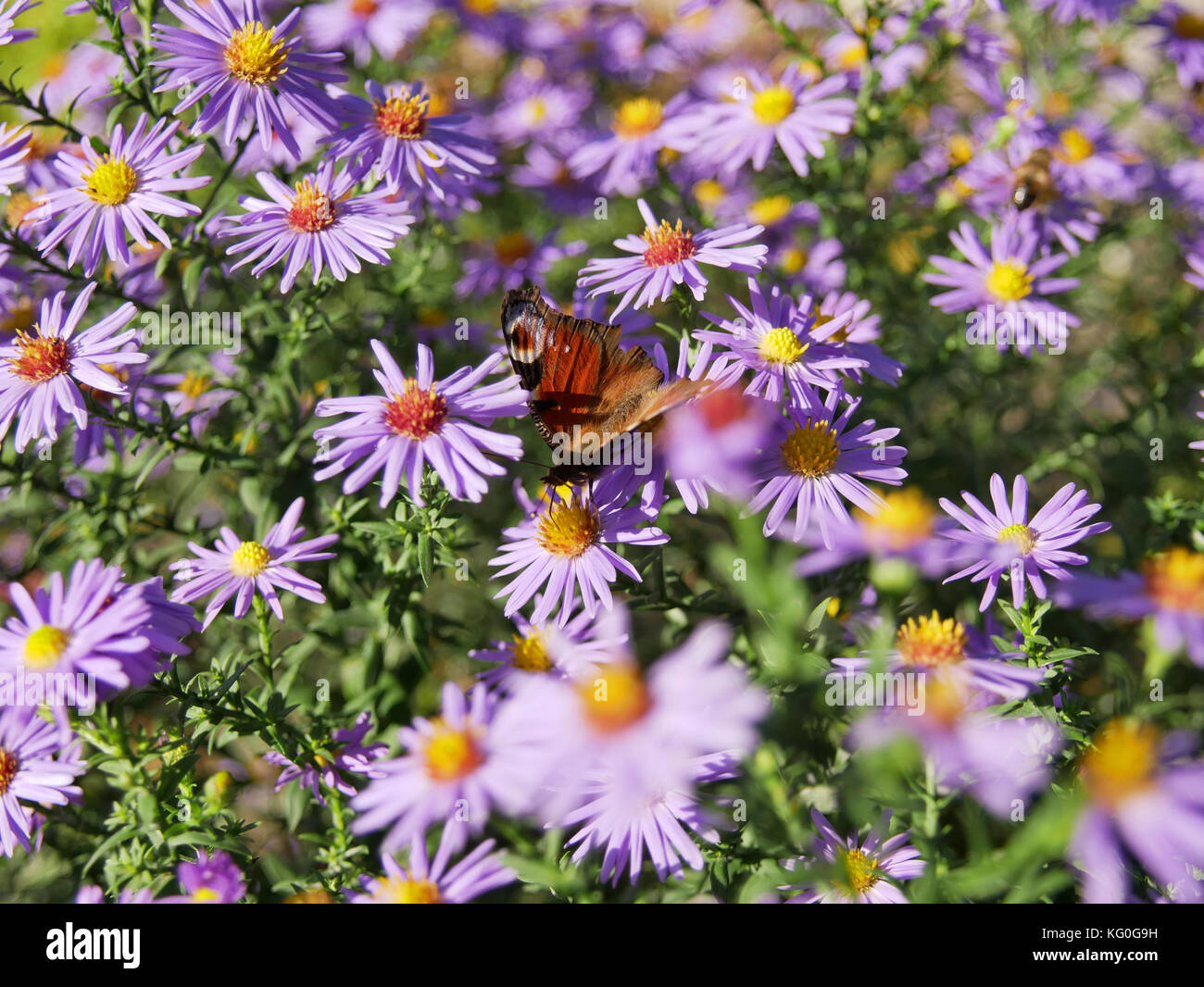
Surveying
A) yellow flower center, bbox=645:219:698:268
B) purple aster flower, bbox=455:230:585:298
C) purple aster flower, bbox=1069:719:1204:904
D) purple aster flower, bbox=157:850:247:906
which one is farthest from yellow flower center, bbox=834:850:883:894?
purple aster flower, bbox=455:230:585:298

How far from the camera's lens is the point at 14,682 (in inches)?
79.0

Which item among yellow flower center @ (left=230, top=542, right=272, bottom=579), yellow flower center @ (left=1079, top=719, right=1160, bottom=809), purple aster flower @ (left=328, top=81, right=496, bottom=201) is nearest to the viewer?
yellow flower center @ (left=1079, top=719, right=1160, bottom=809)

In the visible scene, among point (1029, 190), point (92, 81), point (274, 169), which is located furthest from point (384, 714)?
point (92, 81)

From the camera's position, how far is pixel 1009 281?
310cm

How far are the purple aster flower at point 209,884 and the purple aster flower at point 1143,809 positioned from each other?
1.91m

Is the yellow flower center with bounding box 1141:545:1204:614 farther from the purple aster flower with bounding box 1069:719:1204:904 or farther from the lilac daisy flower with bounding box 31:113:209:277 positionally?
the lilac daisy flower with bounding box 31:113:209:277

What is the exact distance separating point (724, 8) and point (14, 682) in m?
5.79

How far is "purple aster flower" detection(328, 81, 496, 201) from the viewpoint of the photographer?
285 centimetres

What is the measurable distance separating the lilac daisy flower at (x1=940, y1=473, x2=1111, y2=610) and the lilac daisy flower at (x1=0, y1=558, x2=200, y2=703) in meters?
2.04

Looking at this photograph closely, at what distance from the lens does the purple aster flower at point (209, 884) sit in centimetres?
202

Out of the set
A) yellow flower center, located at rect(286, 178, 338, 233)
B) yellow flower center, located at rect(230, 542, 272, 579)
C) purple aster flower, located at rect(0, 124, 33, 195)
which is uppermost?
purple aster flower, located at rect(0, 124, 33, 195)

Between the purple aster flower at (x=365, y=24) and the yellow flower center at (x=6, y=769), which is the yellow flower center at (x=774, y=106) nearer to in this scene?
the purple aster flower at (x=365, y=24)

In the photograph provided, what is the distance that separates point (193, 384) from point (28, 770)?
1568 mm
